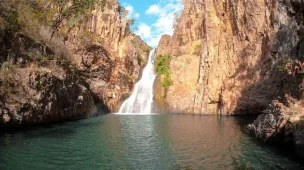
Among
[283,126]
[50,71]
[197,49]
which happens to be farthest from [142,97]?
[283,126]

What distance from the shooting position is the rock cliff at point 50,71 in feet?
75.7

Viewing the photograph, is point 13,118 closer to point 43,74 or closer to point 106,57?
point 43,74

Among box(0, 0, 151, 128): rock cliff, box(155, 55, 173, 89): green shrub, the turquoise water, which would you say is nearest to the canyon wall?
box(155, 55, 173, 89): green shrub

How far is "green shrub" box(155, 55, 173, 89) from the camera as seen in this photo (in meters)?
50.2

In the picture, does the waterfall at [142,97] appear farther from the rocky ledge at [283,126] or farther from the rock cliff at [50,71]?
the rocky ledge at [283,126]

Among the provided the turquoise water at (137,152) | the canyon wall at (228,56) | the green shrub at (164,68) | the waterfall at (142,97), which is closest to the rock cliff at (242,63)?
the canyon wall at (228,56)

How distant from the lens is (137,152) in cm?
1620

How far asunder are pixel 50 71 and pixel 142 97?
24.8 meters

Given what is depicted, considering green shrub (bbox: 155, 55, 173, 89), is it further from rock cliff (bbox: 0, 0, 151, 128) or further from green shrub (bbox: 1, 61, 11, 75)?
green shrub (bbox: 1, 61, 11, 75)

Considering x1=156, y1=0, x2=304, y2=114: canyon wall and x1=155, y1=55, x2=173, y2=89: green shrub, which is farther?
x1=155, y1=55, x2=173, y2=89: green shrub

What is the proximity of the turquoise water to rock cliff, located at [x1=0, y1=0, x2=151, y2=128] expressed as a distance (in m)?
3.54

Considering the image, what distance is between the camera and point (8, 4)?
2584cm

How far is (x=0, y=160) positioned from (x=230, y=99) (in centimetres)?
3149

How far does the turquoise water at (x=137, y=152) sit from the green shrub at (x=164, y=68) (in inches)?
1104
